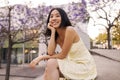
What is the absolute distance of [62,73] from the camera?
9.13ft

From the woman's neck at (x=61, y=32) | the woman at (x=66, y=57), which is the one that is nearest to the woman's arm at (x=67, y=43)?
the woman at (x=66, y=57)

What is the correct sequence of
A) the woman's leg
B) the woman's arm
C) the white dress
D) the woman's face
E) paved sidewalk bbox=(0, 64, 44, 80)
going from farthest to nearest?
paved sidewalk bbox=(0, 64, 44, 80) → the woman's face → the woman's arm → the white dress → the woman's leg

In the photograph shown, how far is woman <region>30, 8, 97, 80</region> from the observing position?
2770 mm

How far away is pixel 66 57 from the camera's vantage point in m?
2.93

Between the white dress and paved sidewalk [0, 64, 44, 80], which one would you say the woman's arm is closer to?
the white dress

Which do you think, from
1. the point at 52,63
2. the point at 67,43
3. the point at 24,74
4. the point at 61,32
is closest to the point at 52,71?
the point at 52,63

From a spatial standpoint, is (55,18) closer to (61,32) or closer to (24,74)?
(61,32)

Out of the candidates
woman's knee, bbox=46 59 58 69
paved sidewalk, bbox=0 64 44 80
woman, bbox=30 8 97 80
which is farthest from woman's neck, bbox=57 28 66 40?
paved sidewalk, bbox=0 64 44 80

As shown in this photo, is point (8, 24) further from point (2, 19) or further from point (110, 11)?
point (110, 11)

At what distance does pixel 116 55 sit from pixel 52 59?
20.1 ft

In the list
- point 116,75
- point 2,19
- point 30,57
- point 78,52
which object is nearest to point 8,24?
point 2,19

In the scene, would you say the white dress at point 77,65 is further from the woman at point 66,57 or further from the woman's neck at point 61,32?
the woman's neck at point 61,32

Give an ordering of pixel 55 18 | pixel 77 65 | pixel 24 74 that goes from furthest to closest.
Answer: pixel 24 74
pixel 55 18
pixel 77 65

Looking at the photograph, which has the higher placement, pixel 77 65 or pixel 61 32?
pixel 61 32
